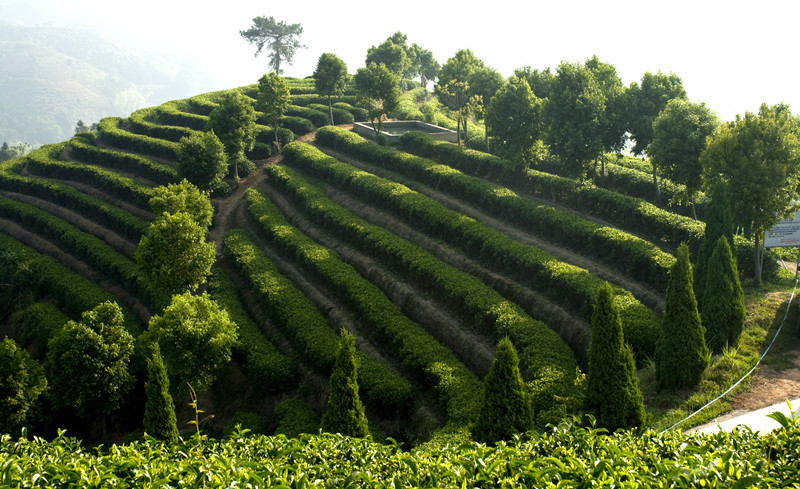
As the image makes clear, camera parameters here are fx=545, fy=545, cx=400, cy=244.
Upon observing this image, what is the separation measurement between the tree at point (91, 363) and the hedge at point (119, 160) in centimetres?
2106

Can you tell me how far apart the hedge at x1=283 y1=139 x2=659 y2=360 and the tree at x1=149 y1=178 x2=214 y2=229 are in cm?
1094

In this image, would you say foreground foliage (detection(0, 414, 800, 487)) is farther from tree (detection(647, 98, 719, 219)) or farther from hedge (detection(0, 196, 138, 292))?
hedge (detection(0, 196, 138, 292))

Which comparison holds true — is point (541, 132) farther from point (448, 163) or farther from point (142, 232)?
point (142, 232)

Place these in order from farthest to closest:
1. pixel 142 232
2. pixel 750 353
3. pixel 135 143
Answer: pixel 135 143
pixel 142 232
pixel 750 353

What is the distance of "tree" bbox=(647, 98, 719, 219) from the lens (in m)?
29.6

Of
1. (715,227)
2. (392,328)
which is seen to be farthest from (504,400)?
(715,227)

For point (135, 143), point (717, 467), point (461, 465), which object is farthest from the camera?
point (135, 143)

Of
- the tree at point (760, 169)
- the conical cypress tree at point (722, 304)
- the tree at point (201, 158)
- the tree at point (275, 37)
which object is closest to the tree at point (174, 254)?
the tree at point (201, 158)

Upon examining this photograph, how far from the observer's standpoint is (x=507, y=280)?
26859 millimetres

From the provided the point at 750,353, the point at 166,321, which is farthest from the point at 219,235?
the point at 750,353

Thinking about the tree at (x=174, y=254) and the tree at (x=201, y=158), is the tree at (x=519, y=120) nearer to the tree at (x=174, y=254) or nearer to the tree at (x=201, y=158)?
the tree at (x=201, y=158)

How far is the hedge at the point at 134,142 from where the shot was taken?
52.1 meters

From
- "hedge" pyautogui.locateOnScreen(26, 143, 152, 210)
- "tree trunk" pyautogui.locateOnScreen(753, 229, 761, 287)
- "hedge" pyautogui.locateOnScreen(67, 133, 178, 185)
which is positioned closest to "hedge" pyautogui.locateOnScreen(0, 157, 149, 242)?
"hedge" pyautogui.locateOnScreen(26, 143, 152, 210)

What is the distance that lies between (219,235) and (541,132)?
81.5 ft
